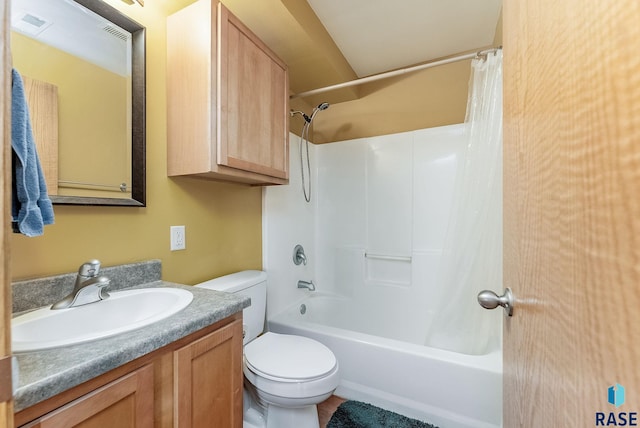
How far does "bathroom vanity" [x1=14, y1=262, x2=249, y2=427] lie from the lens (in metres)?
0.49

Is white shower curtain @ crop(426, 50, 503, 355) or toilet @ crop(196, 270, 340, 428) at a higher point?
white shower curtain @ crop(426, 50, 503, 355)

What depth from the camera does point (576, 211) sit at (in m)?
0.37

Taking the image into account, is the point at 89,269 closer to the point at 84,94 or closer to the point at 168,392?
the point at 168,392

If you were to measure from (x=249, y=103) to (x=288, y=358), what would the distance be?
1.25m

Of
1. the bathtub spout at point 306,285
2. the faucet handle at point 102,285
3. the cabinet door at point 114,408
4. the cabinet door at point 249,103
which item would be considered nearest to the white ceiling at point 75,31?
the cabinet door at point 249,103

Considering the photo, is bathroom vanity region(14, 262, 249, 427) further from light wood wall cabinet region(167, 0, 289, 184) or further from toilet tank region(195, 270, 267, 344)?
light wood wall cabinet region(167, 0, 289, 184)

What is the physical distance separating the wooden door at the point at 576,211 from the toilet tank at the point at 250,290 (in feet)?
3.87

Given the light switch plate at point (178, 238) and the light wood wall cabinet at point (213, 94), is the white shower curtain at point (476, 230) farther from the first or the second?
the light switch plate at point (178, 238)

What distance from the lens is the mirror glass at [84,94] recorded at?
0.87m

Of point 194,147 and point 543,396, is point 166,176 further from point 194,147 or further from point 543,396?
point 543,396

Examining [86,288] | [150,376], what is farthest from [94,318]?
[150,376]

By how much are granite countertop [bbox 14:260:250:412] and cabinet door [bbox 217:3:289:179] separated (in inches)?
26.7

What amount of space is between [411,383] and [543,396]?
108cm

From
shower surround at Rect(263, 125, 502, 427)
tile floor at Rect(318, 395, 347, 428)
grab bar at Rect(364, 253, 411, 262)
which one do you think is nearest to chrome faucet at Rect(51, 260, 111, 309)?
shower surround at Rect(263, 125, 502, 427)
